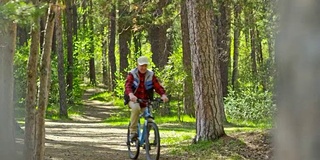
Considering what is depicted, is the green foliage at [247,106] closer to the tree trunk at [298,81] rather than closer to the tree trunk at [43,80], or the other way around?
the tree trunk at [43,80]

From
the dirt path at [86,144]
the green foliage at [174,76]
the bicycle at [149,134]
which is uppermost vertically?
the green foliage at [174,76]

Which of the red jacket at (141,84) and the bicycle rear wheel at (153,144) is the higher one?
the red jacket at (141,84)

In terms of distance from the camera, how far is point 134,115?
10.2m

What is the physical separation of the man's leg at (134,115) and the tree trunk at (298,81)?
8848 mm

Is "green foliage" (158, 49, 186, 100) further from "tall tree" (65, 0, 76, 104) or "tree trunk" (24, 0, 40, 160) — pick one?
"tall tree" (65, 0, 76, 104)

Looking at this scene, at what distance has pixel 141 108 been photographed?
10.1m

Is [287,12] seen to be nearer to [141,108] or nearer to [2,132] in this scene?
[2,132]

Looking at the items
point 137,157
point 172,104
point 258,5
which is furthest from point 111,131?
point 172,104

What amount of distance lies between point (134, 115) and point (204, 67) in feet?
6.01

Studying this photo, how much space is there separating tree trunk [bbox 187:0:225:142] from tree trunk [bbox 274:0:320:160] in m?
10.3

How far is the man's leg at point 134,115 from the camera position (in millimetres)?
9859

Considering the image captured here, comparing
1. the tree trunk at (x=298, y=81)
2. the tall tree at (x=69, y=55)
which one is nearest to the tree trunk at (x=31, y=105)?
Result: the tree trunk at (x=298, y=81)

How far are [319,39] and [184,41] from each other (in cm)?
1977

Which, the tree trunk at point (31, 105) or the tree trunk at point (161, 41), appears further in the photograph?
the tree trunk at point (161, 41)
